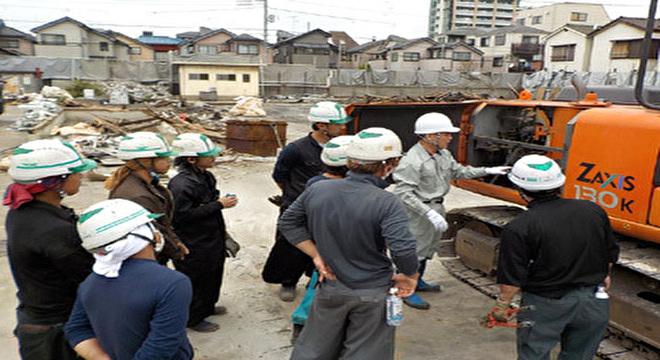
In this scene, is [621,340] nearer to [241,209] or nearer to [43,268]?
[43,268]

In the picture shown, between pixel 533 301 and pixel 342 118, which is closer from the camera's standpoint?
pixel 533 301

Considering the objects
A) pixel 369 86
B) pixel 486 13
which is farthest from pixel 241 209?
pixel 486 13

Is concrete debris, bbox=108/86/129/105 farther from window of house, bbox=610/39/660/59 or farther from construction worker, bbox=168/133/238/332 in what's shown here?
window of house, bbox=610/39/660/59

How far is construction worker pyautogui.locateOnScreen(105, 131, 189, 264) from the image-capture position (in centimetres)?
334

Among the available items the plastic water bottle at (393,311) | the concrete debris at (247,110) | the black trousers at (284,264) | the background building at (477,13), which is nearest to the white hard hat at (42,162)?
the plastic water bottle at (393,311)

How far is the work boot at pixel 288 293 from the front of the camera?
16.5ft

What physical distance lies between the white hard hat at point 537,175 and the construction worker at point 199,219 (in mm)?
2306

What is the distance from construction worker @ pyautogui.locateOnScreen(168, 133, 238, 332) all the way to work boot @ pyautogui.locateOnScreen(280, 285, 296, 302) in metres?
0.79

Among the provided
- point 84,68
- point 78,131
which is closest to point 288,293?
point 78,131

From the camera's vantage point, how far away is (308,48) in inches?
2036

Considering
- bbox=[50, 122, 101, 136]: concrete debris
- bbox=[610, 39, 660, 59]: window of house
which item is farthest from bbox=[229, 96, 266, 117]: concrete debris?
bbox=[610, 39, 660, 59]: window of house

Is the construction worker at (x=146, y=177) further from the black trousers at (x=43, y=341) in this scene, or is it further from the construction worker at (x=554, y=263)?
the construction worker at (x=554, y=263)

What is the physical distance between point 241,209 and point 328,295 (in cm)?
559

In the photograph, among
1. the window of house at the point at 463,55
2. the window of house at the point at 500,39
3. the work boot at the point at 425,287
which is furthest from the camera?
the window of house at the point at 500,39
